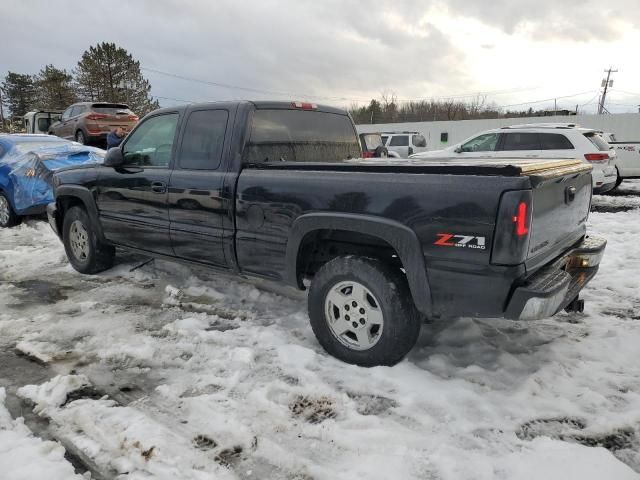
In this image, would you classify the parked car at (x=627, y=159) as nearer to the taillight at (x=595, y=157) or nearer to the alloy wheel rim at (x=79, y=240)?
the taillight at (x=595, y=157)

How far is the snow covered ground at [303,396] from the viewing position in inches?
91.3

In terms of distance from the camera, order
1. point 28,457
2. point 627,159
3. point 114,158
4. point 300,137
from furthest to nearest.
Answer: point 627,159 < point 114,158 < point 300,137 < point 28,457

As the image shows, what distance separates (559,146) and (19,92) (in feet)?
252

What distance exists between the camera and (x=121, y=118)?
1534cm

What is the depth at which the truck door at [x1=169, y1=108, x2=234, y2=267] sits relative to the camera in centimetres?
387

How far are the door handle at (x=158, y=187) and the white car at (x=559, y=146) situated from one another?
21.5 feet

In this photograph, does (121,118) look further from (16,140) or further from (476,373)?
(476,373)

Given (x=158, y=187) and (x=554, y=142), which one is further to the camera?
(x=554, y=142)

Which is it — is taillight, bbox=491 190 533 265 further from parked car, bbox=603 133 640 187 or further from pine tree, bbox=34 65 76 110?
pine tree, bbox=34 65 76 110

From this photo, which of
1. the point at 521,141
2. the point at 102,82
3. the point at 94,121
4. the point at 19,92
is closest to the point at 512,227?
the point at 521,141

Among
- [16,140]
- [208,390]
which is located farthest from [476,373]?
[16,140]

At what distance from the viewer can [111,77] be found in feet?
147

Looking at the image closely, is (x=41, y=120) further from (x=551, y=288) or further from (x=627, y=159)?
(x=551, y=288)

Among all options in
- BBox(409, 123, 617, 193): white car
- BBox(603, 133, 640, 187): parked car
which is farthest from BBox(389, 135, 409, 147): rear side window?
BBox(409, 123, 617, 193): white car
